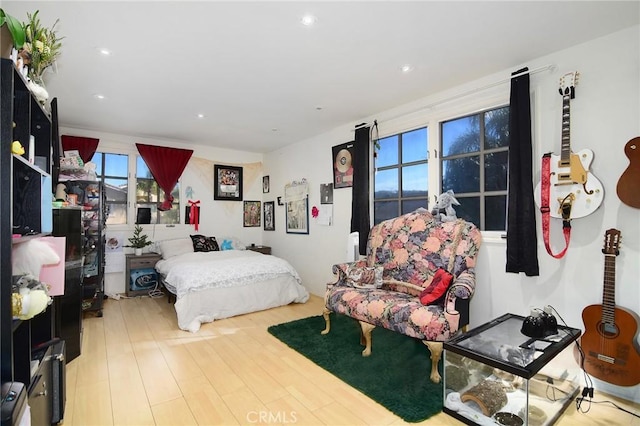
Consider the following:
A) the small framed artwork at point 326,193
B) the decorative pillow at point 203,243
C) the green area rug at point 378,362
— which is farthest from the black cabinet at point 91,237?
the small framed artwork at point 326,193

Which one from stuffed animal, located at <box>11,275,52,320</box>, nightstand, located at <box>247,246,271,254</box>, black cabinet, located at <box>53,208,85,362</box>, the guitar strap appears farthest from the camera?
nightstand, located at <box>247,246,271,254</box>

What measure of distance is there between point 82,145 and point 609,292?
19.8 feet

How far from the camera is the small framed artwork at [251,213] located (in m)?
6.15

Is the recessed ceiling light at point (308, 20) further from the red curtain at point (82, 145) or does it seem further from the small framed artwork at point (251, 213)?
the small framed artwork at point (251, 213)

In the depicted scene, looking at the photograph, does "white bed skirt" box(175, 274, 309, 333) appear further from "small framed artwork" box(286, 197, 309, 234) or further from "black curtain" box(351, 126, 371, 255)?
"black curtain" box(351, 126, 371, 255)

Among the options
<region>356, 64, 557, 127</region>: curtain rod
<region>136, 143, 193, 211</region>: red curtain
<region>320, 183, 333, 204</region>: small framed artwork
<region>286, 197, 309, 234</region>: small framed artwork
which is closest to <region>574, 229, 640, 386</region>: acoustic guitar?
<region>356, 64, 557, 127</region>: curtain rod

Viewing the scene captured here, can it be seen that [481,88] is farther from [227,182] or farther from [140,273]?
[140,273]

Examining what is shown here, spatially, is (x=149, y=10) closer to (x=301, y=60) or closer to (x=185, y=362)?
(x=301, y=60)

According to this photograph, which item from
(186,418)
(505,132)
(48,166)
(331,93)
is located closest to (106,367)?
(186,418)

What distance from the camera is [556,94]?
2543 millimetres

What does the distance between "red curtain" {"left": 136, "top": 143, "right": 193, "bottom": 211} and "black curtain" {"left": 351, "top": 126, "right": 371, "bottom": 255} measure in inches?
119

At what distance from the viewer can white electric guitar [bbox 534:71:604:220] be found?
233cm

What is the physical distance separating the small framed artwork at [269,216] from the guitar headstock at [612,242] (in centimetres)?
469

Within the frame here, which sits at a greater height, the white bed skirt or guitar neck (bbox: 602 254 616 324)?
guitar neck (bbox: 602 254 616 324)
